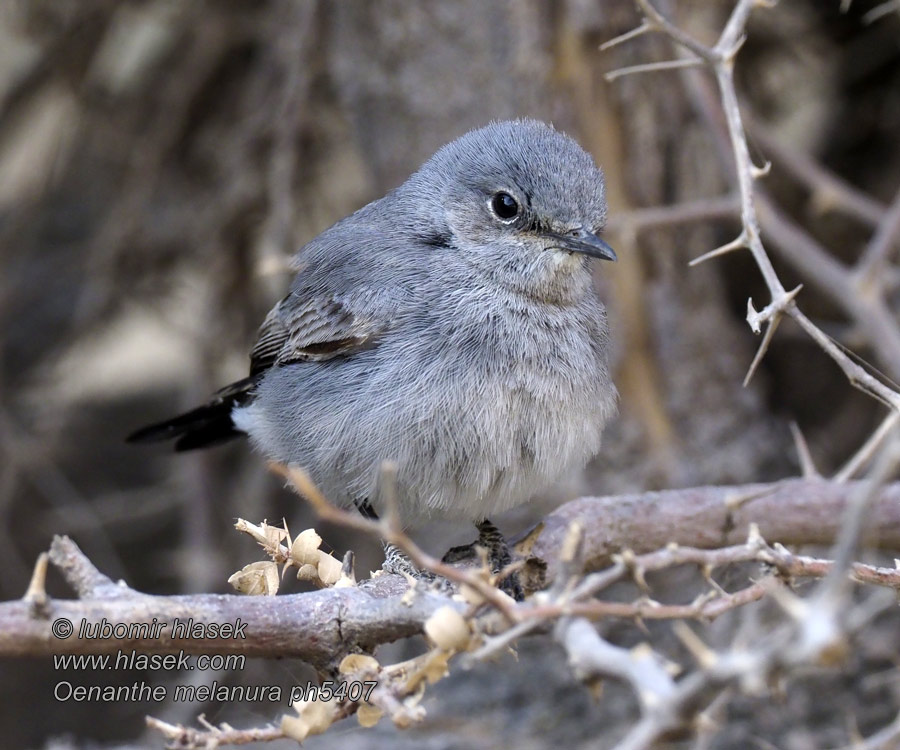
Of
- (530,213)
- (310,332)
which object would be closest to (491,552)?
(310,332)

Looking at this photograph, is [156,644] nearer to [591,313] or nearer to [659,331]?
[591,313]

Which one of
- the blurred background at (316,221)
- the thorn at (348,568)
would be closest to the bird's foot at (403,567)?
the thorn at (348,568)

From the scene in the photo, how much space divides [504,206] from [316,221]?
8.48ft

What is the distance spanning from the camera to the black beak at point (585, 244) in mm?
3219

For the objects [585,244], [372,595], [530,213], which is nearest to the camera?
[372,595]

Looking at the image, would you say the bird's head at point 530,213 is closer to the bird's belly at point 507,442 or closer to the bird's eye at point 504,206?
the bird's eye at point 504,206

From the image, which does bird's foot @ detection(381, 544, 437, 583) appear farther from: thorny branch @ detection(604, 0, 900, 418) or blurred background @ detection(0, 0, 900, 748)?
blurred background @ detection(0, 0, 900, 748)

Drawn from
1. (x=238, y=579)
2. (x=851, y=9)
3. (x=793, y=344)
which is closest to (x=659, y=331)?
(x=793, y=344)

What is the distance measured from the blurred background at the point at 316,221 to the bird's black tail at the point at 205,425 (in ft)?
1.74

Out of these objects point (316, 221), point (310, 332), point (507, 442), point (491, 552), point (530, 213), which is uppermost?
point (316, 221)

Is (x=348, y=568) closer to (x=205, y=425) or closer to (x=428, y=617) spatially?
(x=428, y=617)

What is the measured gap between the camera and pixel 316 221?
586cm

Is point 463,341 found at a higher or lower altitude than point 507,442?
higher

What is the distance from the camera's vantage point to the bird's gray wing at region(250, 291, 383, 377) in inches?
136
